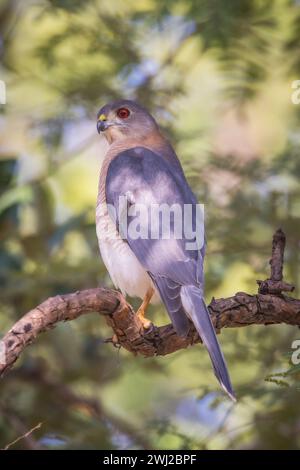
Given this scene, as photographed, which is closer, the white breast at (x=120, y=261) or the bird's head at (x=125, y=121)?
the white breast at (x=120, y=261)

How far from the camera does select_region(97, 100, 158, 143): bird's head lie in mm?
6008

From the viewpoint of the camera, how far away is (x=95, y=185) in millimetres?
7832

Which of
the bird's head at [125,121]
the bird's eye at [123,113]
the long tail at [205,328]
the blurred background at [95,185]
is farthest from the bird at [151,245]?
the blurred background at [95,185]

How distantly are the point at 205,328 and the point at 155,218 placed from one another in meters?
0.95

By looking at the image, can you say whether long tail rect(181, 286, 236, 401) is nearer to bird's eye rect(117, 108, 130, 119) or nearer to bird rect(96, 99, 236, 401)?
bird rect(96, 99, 236, 401)

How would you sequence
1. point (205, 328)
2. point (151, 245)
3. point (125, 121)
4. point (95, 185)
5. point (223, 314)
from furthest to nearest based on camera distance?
point (95, 185) < point (125, 121) < point (151, 245) < point (223, 314) < point (205, 328)

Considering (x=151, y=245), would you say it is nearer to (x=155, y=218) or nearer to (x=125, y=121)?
(x=155, y=218)

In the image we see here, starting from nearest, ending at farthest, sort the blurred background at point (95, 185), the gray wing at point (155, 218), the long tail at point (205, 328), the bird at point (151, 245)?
the long tail at point (205, 328)
the bird at point (151, 245)
the gray wing at point (155, 218)
the blurred background at point (95, 185)

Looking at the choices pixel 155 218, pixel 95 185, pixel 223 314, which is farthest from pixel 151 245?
pixel 95 185

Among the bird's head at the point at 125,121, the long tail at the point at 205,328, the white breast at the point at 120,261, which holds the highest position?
the bird's head at the point at 125,121

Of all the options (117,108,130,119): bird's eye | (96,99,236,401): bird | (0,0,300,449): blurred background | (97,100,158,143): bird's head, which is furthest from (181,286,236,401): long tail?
(117,108,130,119): bird's eye

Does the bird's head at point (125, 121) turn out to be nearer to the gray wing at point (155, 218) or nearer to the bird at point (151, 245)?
the bird at point (151, 245)

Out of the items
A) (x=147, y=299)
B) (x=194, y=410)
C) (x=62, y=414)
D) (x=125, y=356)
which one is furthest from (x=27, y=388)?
(x=147, y=299)

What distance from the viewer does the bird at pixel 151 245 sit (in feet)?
14.1
